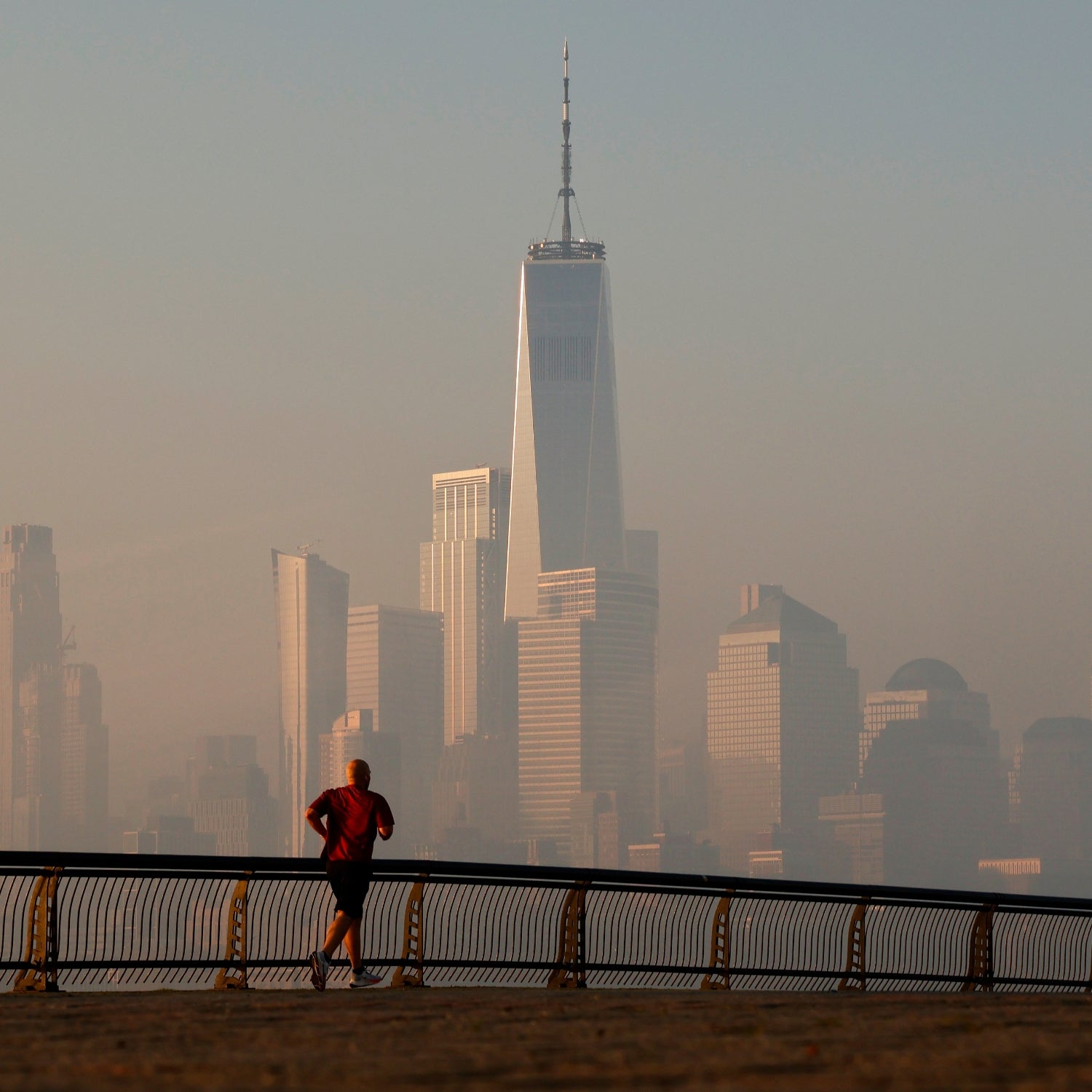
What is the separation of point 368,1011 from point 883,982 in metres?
8.14

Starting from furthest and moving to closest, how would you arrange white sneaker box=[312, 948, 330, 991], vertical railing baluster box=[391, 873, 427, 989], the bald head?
vertical railing baluster box=[391, 873, 427, 989] < the bald head < white sneaker box=[312, 948, 330, 991]

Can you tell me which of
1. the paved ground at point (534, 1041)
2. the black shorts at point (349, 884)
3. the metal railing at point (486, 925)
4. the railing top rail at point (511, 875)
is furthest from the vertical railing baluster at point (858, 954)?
the black shorts at point (349, 884)

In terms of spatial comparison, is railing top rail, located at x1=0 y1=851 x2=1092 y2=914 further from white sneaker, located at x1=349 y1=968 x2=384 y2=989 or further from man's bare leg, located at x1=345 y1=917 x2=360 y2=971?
white sneaker, located at x1=349 y1=968 x2=384 y2=989

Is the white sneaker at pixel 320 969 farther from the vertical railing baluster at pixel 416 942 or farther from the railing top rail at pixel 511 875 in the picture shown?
the vertical railing baluster at pixel 416 942

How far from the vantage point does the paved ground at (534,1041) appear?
889 centimetres

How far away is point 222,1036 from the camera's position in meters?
11.1

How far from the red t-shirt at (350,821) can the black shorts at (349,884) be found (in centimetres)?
4

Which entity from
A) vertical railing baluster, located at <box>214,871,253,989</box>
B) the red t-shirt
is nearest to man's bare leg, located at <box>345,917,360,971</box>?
the red t-shirt

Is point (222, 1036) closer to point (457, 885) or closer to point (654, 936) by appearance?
point (457, 885)

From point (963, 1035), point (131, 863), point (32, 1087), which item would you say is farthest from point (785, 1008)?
point (32, 1087)

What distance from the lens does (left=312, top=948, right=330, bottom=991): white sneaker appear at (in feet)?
49.5

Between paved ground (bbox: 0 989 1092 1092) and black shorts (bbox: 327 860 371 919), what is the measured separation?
2.72ft

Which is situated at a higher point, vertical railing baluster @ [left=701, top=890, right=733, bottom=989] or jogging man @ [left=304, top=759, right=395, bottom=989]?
jogging man @ [left=304, top=759, right=395, bottom=989]

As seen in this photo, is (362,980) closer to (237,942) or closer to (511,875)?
(237,942)
